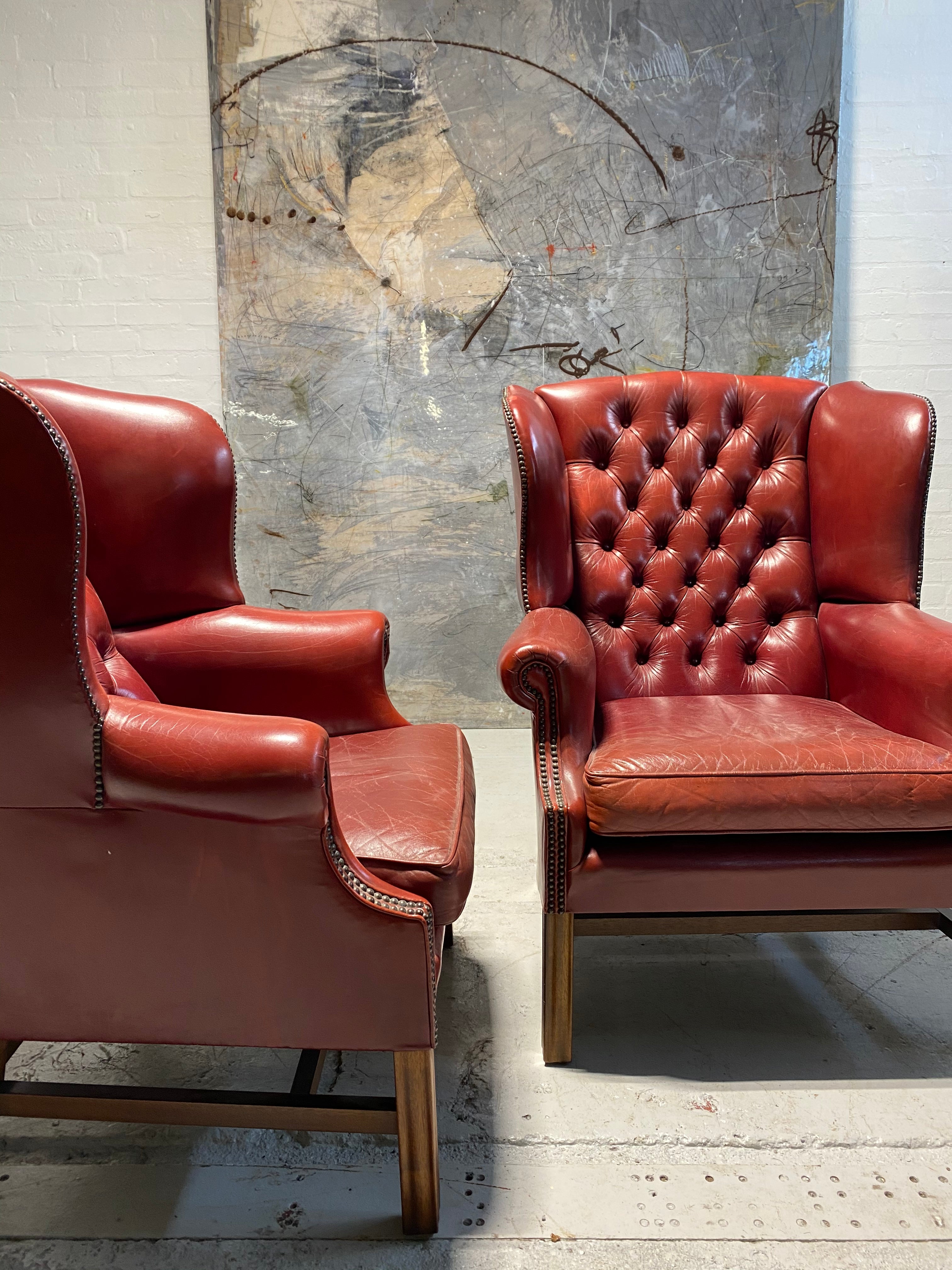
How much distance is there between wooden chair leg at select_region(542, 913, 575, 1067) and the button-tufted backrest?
1.95 ft

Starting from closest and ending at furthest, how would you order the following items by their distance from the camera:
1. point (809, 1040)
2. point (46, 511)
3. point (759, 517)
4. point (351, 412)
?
point (46, 511) < point (809, 1040) < point (759, 517) < point (351, 412)

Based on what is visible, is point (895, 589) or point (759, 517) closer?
point (895, 589)

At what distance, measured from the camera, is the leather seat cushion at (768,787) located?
1.28m

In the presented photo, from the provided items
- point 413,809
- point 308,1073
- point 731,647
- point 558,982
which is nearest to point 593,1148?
point 558,982

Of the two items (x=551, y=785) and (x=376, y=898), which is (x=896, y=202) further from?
(x=376, y=898)

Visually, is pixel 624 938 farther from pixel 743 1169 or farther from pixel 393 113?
pixel 393 113

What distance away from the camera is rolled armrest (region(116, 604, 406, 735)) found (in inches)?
60.9

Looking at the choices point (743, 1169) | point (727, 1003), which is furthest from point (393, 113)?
point (743, 1169)

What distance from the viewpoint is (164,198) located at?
113 inches

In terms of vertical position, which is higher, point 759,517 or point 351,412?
point 351,412

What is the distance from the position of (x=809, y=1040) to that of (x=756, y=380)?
130 centimetres

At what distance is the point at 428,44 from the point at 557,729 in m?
2.44

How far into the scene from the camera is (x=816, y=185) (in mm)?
2807

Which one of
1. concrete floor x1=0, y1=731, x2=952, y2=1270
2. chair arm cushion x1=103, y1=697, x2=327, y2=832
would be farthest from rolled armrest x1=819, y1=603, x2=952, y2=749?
chair arm cushion x1=103, y1=697, x2=327, y2=832
